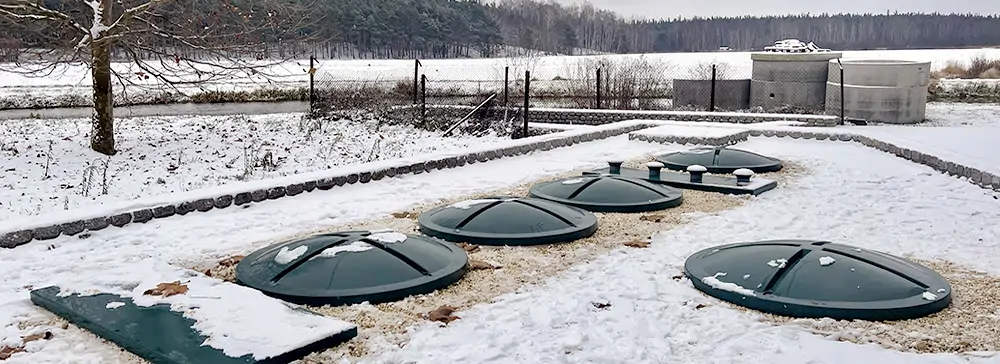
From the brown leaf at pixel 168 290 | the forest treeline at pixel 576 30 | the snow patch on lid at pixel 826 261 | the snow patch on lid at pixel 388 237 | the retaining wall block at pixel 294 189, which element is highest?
the forest treeline at pixel 576 30

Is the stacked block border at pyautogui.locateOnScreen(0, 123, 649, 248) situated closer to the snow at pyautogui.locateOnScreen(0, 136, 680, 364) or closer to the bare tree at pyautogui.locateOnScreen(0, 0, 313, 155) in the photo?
the snow at pyautogui.locateOnScreen(0, 136, 680, 364)

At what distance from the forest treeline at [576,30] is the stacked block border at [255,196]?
2824cm

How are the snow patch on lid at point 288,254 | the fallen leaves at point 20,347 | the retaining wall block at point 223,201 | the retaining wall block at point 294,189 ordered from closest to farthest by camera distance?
1. the fallen leaves at point 20,347
2. the snow patch on lid at point 288,254
3. the retaining wall block at point 223,201
4. the retaining wall block at point 294,189

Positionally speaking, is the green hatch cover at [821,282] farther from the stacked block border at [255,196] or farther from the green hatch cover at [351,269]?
the stacked block border at [255,196]

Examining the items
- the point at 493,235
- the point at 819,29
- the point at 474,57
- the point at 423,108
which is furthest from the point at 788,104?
the point at 819,29

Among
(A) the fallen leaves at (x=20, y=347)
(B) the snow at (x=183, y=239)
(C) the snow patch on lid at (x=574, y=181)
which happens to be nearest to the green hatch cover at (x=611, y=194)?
(C) the snow patch on lid at (x=574, y=181)

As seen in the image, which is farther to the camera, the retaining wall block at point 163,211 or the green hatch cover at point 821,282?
the retaining wall block at point 163,211

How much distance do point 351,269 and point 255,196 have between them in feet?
8.08

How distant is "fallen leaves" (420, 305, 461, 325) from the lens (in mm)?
3527

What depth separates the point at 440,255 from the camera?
437 centimetres

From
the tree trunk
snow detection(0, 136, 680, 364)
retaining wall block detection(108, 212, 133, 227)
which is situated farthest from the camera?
the tree trunk

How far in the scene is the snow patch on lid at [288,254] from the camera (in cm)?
412

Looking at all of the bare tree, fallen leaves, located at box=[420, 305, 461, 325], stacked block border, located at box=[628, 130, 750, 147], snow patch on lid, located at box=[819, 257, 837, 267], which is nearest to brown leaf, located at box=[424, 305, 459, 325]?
fallen leaves, located at box=[420, 305, 461, 325]

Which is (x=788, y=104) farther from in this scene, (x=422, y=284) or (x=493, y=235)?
(x=422, y=284)
